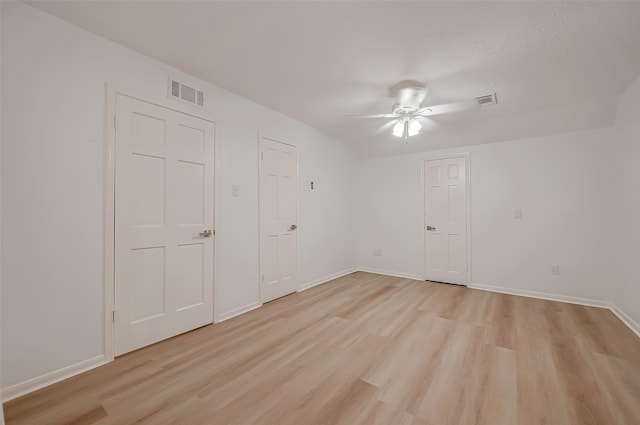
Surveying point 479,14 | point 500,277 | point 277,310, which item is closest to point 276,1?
point 479,14

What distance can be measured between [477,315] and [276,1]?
146 inches

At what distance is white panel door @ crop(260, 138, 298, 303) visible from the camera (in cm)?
342

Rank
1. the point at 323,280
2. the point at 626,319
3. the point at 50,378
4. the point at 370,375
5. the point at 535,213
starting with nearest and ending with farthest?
the point at 50,378 < the point at 370,375 < the point at 626,319 < the point at 535,213 < the point at 323,280

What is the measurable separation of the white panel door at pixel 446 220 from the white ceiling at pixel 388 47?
138 centimetres

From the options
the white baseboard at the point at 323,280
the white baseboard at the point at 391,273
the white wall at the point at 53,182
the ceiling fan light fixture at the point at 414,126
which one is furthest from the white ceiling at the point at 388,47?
the white baseboard at the point at 391,273

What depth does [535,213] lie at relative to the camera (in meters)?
3.84

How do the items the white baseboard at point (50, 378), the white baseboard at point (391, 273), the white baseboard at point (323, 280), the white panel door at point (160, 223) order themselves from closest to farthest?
the white baseboard at point (50, 378), the white panel door at point (160, 223), the white baseboard at point (323, 280), the white baseboard at point (391, 273)

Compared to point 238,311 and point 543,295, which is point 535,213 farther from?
point 238,311

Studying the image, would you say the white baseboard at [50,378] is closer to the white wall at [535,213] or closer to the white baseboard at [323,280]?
the white baseboard at [323,280]

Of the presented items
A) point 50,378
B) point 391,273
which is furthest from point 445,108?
point 50,378

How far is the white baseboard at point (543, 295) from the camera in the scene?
11.2 feet

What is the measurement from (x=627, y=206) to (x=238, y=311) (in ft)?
15.4

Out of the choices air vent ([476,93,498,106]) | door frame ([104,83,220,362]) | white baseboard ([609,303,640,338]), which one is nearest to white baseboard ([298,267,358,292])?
door frame ([104,83,220,362])

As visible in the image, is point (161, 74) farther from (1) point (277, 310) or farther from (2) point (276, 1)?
(1) point (277, 310)
